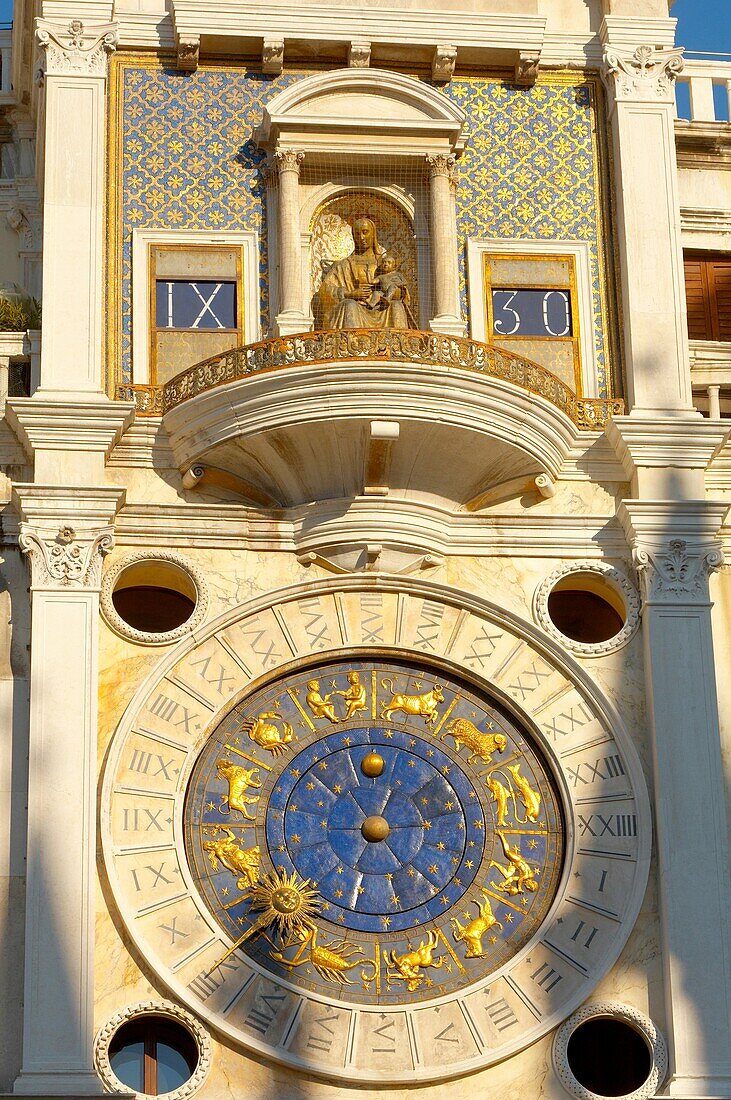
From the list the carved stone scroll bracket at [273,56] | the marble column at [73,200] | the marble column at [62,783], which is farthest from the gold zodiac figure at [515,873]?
the carved stone scroll bracket at [273,56]

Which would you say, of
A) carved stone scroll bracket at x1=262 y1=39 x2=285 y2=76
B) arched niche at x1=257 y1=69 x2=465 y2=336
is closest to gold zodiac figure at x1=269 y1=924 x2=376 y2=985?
arched niche at x1=257 y1=69 x2=465 y2=336

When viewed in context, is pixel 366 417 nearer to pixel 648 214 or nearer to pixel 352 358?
pixel 352 358

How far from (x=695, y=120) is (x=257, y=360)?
4889 millimetres

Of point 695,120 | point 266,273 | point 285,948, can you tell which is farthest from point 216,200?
point 285,948

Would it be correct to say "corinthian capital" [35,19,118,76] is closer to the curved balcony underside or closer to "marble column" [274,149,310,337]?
"marble column" [274,149,310,337]

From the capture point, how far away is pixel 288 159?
62.4ft

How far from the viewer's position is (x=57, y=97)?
1900 centimetres

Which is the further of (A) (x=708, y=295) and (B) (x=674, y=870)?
(A) (x=708, y=295)

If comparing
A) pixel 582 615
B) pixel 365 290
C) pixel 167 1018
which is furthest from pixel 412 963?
pixel 365 290

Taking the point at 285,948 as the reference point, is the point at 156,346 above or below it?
above

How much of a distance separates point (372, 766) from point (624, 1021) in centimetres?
243

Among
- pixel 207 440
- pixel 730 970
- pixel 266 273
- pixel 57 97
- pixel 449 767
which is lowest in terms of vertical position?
pixel 730 970

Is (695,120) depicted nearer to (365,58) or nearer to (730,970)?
(365,58)

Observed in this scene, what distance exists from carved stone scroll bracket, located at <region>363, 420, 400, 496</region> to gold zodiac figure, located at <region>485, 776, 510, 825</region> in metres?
2.23
